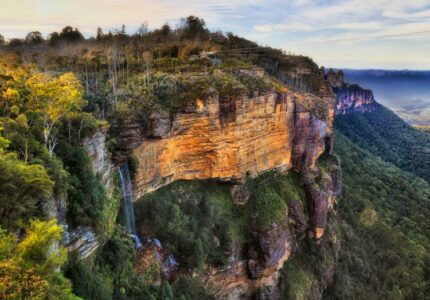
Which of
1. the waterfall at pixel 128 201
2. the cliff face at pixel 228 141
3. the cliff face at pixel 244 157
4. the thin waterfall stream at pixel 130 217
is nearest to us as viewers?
the waterfall at pixel 128 201

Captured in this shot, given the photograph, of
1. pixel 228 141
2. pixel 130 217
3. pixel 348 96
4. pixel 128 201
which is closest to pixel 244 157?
pixel 228 141

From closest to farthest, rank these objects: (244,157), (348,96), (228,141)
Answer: (228,141)
(244,157)
(348,96)

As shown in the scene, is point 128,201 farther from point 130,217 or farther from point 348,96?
point 348,96

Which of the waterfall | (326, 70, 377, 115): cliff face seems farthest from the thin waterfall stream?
(326, 70, 377, 115): cliff face

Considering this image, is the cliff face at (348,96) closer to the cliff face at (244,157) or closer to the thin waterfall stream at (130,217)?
the cliff face at (244,157)

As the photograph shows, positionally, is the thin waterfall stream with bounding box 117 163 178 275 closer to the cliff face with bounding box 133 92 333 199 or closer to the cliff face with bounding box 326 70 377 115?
the cliff face with bounding box 133 92 333 199

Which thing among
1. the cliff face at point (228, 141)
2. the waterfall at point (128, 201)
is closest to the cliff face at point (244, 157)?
the cliff face at point (228, 141)
